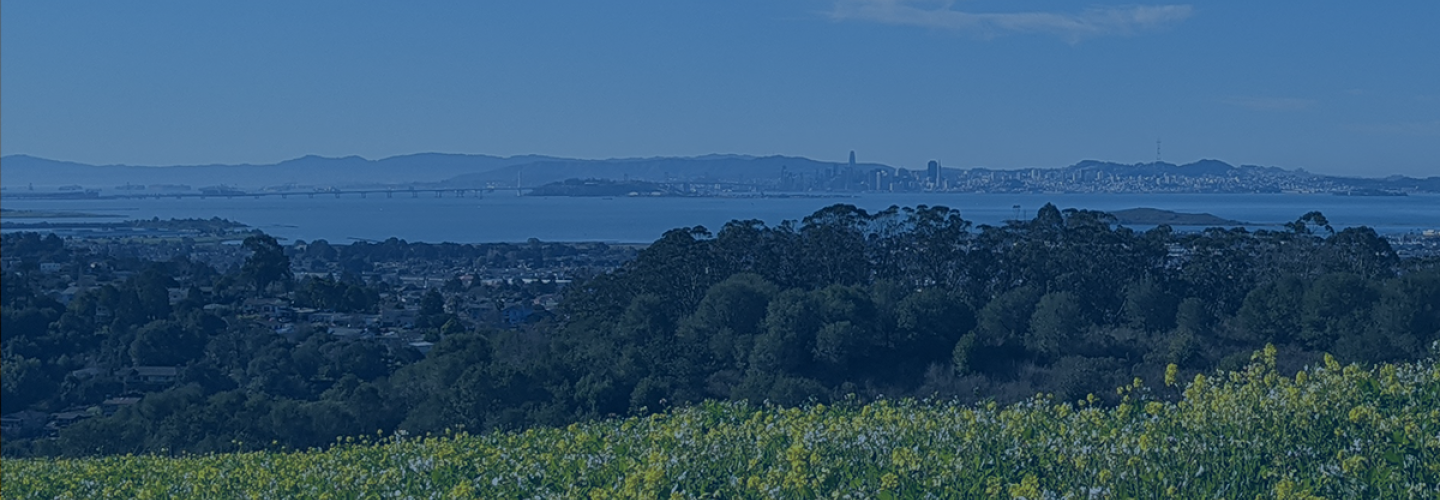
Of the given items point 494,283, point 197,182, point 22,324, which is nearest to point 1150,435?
point 22,324

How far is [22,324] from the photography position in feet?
96.7

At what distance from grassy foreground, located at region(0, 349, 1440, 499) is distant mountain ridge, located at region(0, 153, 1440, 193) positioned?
275 ft

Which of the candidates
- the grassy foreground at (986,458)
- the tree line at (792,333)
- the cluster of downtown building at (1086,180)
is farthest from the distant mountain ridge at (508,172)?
the grassy foreground at (986,458)

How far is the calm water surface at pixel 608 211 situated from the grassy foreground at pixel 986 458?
48.2 m

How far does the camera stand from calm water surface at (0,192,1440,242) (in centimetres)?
7194

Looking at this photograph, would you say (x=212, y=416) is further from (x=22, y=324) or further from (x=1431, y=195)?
(x=1431, y=195)

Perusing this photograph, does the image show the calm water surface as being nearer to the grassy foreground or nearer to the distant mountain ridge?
the distant mountain ridge

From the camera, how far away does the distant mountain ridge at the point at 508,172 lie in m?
95.0

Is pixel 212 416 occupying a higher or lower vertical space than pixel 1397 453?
lower

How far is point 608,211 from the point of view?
108 m

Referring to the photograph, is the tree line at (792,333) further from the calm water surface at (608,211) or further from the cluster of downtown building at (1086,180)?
the cluster of downtown building at (1086,180)

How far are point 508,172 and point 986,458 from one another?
6175 inches

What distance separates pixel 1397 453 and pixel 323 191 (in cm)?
14571

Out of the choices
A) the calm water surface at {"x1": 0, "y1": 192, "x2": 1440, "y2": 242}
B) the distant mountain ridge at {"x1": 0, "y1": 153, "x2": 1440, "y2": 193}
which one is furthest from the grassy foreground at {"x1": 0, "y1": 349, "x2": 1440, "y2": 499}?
the distant mountain ridge at {"x1": 0, "y1": 153, "x2": 1440, "y2": 193}
